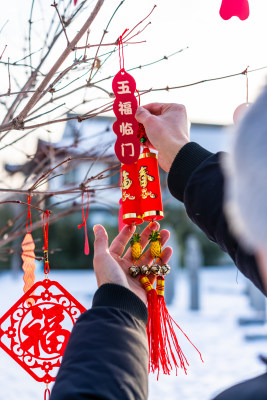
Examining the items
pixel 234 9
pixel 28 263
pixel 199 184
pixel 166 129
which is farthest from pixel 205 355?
pixel 199 184

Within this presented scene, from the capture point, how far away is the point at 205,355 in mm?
5402

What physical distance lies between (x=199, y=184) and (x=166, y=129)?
0.31 m

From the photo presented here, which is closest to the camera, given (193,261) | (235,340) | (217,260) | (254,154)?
(254,154)

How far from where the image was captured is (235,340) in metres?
6.13

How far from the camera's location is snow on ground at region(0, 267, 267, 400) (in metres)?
4.26

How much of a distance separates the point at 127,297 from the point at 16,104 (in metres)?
1.05

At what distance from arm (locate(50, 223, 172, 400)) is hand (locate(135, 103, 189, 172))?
0.32 meters

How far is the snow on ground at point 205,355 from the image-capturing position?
426cm

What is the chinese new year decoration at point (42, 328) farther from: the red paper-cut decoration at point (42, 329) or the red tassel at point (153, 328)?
the red tassel at point (153, 328)

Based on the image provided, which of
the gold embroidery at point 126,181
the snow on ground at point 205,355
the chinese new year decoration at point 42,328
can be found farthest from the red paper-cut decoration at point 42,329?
the snow on ground at point 205,355

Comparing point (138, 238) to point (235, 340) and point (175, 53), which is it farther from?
point (235, 340)

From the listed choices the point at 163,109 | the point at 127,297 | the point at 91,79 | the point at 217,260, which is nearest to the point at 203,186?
the point at 127,297

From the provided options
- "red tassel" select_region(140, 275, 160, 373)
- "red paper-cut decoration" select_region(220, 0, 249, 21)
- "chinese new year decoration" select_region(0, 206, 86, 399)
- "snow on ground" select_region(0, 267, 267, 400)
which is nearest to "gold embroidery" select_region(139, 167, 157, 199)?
"red tassel" select_region(140, 275, 160, 373)

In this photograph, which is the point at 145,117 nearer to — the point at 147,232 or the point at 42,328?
the point at 147,232
